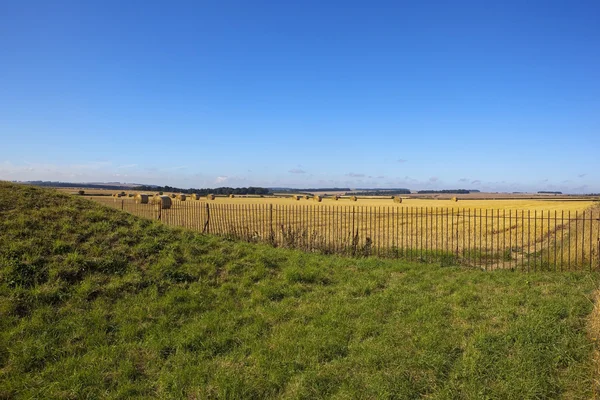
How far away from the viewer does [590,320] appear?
4914mm

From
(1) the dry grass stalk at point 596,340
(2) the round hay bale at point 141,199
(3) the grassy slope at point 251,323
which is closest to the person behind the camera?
(1) the dry grass stalk at point 596,340

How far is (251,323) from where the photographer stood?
5797 millimetres

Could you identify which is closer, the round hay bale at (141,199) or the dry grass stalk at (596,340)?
the dry grass stalk at (596,340)

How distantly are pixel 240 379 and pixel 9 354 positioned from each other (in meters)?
2.74

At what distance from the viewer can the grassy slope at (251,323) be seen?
163 inches

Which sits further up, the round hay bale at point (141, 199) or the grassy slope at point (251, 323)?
the round hay bale at point (141, 199)

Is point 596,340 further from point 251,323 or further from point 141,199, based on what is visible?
point 141,199

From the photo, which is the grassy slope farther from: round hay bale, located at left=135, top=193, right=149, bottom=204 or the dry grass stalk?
round hay bale, located at left=135, top=193, right=149, bottom=204

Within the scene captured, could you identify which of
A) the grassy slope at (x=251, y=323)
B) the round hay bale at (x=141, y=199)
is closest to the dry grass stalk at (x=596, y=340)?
the grassy slope at (x=251, y=323)

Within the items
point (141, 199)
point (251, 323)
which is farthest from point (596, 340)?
point (141, 199)

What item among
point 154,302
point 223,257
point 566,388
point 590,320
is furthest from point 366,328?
point 223,257

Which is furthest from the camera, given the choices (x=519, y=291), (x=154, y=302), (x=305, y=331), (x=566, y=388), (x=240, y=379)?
(x=519, y=291)

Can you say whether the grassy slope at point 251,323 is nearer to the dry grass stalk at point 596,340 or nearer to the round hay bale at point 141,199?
the dry grass stalk at point 596,340

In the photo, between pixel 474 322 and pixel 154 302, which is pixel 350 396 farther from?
pixel 154 302
